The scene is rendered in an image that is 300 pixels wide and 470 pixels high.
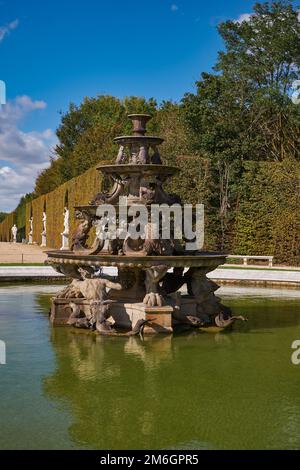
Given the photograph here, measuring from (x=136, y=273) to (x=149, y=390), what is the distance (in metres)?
5.44

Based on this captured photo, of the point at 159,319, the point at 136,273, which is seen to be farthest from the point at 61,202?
the point at 159,319

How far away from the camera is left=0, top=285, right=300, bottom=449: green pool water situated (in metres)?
6.04

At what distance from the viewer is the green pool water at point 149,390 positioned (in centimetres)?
604

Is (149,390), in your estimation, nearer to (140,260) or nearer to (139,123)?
(140,260)

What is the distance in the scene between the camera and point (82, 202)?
119ft

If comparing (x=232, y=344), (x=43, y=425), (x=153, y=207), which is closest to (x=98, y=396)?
(x=43, y=425)

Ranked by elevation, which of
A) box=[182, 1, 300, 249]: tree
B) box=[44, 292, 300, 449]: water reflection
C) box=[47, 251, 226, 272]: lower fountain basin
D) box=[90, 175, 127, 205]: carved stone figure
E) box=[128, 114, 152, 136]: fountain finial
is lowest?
box=[44, 292, 300, 449]: water reflection

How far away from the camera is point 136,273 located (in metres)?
13.0

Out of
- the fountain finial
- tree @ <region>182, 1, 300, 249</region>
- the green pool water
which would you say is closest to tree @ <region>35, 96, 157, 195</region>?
tree @ <region>182, 1, 300, 249</region>

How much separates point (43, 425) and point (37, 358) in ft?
10.7

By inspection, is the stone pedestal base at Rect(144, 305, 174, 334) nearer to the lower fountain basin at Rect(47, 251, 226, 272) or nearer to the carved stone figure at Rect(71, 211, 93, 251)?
the lower fountain basin at Rect(47, 251, 226, 272)

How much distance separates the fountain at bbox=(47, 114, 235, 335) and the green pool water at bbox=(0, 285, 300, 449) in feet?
1.71

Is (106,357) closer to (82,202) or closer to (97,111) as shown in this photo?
(82,202)
